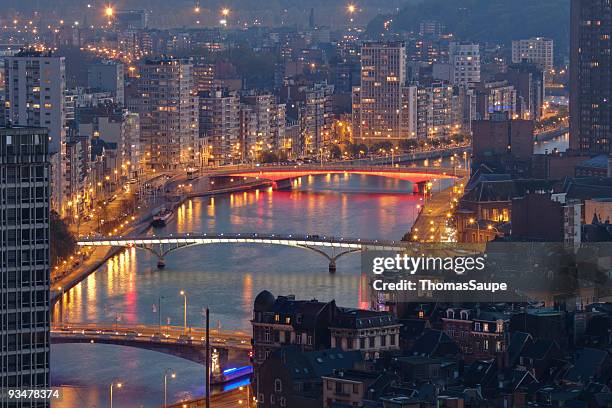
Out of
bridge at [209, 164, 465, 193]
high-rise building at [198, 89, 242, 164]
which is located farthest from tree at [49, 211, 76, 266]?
high-rise building at [198, 89, 242, 164]

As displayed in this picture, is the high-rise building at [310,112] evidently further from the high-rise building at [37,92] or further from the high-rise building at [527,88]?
the high-rise building at [37,92]

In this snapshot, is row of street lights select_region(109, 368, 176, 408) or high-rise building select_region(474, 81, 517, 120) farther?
high-rise building select_region(474, 81, 517, 120)

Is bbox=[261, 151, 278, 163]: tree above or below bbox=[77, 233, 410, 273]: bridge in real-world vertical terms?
above

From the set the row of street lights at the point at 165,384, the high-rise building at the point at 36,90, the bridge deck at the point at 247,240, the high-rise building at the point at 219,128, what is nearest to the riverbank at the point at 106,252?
the bridge deck at the point at 247,240

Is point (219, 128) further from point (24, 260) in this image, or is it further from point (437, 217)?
point (24, 260)

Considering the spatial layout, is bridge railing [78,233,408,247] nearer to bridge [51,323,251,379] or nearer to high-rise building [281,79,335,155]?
bridge [51,323,251,379]

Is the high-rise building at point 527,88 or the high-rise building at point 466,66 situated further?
the high-rise building at point 466,66

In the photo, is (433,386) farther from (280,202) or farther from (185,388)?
(280,202)
